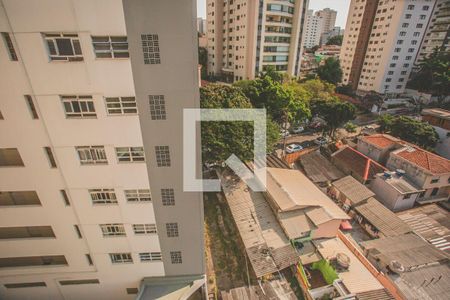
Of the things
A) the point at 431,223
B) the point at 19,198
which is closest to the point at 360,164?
the point at 431,223

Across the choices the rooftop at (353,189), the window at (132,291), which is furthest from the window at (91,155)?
the rooftop at (353,189)

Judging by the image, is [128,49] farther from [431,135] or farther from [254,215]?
[431,135]

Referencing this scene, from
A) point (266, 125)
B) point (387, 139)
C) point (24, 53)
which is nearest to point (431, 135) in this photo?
point (387, 139)

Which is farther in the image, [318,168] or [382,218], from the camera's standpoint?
[318,168]

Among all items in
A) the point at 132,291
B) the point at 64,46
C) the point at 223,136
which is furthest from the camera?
the point at 223,136

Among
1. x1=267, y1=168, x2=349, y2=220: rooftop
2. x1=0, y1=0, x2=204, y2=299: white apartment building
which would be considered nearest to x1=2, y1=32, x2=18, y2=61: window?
x1=0, y1=0, x2=204, y2=299: white apartment building

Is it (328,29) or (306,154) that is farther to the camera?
(328,29)

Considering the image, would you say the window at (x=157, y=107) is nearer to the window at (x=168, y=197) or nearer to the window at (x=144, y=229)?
the window at (x=168, y=197)

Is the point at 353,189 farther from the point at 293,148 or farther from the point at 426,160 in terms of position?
the point at 293,148
